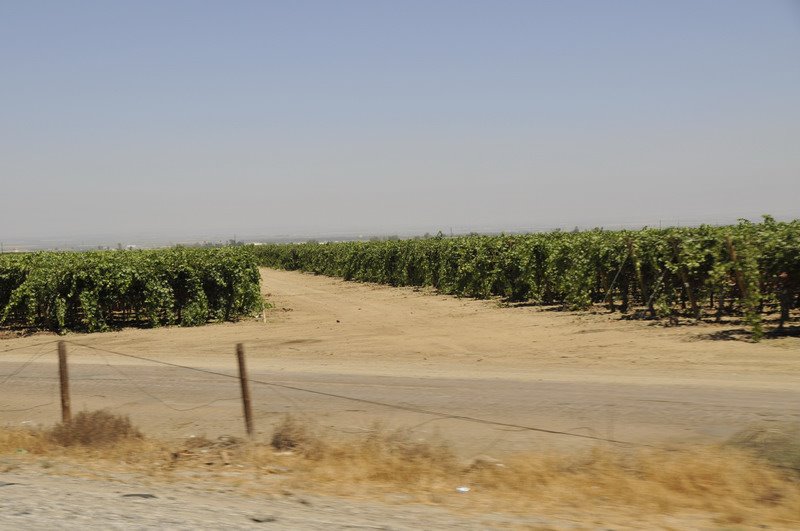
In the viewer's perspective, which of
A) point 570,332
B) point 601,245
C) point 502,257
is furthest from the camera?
point 502,257

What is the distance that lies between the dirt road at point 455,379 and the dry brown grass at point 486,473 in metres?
0.80

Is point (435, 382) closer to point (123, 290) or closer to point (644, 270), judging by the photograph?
point (644, 270)

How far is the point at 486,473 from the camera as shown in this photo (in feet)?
24.9

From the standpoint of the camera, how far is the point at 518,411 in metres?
10.4

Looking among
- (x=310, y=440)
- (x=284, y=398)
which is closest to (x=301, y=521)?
(x=310, y=440)

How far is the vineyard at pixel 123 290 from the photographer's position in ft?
72.1

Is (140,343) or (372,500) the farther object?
(140,343)

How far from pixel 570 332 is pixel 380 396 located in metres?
8.73

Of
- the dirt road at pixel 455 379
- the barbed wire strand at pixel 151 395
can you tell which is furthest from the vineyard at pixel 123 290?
the barbed wire strand at pixel 151 395

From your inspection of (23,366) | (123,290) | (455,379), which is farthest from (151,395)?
(123,290)

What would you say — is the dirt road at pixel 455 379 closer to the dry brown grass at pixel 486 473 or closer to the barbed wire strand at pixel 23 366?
the barbed wire strand at pixel 23 366

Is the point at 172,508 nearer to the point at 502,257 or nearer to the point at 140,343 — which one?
the point at 140,343

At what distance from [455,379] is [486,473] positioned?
5.56 meters

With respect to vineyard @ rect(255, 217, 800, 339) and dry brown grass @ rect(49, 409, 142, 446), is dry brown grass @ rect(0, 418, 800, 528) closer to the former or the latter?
dry brown grass @ rect(49, 409, 142, 446)
